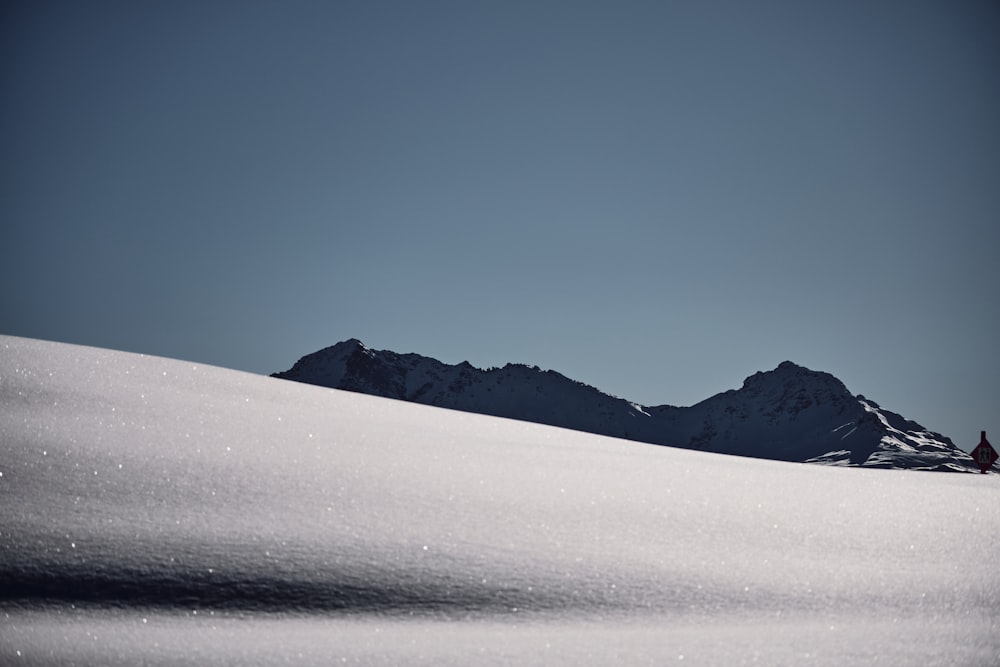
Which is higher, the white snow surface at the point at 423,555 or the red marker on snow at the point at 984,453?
the red marker on snow at the point at 984,453

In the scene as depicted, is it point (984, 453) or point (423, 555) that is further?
point (984, 453)

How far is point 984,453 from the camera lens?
13109mm

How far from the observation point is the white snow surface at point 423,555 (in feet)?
6.86

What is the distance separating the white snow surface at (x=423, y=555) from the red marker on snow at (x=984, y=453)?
1044 centimetres

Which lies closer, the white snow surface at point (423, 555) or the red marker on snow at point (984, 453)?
the white snow surface at point (423, 555)

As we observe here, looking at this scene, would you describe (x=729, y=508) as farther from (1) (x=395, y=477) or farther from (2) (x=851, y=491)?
(1) (x=395, y=477)

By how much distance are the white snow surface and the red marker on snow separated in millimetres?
10438

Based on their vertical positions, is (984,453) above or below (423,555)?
above

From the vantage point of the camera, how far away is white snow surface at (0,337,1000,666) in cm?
209

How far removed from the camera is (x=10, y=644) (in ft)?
6.35

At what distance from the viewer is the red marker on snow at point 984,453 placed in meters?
12.5

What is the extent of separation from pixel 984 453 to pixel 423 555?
45.6 ft

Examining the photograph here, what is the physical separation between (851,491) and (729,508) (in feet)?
3.45

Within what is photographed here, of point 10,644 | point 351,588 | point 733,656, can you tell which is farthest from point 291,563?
point 733,656
